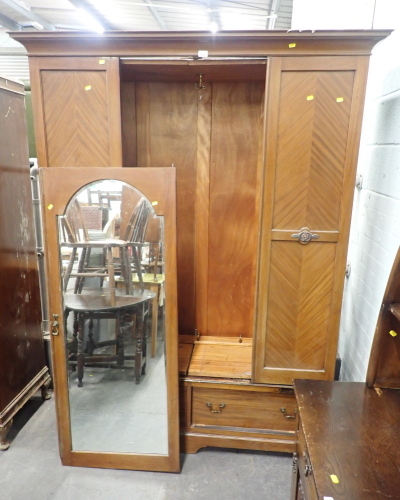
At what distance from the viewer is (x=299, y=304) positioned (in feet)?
5.82

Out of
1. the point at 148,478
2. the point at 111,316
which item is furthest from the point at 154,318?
the point at 148,478

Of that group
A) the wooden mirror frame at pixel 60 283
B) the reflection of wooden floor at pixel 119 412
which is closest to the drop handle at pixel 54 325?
the wooden mirror frame at pixel 60 283

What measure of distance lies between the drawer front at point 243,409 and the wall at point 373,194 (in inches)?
17.7

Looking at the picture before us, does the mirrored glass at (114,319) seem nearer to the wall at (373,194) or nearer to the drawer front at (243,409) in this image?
the drawer front at (243,409)

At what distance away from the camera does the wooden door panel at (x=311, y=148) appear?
1575 mm

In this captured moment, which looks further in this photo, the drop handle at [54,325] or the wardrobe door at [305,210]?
the drop handle at [54,325]

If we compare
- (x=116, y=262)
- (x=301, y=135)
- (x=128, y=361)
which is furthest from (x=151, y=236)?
(x=301, y=135)

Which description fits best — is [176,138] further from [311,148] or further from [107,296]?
[107,296]

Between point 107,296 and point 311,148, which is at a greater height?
point 311,148

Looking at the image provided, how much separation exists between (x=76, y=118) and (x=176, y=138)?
0.67 meters

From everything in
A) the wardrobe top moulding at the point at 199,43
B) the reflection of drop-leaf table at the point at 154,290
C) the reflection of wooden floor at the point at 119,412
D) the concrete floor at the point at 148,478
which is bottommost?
the concrete floor at the point at 148,478

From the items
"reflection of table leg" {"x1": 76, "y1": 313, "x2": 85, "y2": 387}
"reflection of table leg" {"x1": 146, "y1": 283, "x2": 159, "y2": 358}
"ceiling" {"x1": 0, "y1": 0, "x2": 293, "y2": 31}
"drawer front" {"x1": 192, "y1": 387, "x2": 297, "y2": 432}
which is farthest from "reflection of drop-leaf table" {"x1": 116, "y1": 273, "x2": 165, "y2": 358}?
"ceiling" {"x1": 0, "y1": 0, "x2": 293, "y2": 31}

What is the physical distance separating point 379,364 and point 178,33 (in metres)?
1.58

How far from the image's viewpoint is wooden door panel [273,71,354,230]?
1.58 m
